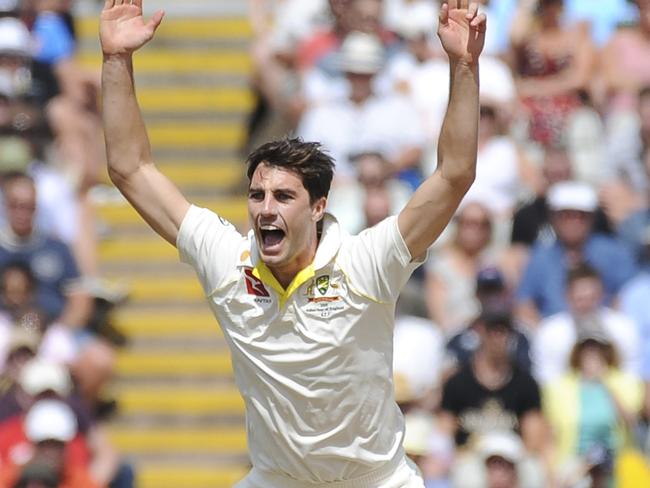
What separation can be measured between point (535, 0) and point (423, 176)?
6.65 ft

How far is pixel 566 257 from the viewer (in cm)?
1138

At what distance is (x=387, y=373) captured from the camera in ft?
22.2

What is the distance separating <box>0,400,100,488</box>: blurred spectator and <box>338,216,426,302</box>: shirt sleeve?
3831 millimetres

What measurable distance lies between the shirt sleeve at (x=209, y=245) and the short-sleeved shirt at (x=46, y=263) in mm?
5023

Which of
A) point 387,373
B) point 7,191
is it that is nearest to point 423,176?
point 7,191

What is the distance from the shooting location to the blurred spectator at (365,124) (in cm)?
1239

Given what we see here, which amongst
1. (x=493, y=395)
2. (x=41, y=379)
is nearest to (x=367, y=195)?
(x=493, y=395)

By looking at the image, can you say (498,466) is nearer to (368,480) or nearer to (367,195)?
(367,195)

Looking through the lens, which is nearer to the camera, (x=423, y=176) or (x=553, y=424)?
(x=553, y=424)

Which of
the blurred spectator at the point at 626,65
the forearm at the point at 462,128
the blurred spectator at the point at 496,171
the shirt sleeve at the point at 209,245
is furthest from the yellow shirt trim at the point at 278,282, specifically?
the blurred spectator at the point at 626,65

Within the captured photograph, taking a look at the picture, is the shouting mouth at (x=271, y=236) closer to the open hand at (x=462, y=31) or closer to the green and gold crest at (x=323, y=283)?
the green and gold crest at (x=323, y=283)

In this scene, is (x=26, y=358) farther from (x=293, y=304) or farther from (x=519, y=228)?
(x=293, y=304)

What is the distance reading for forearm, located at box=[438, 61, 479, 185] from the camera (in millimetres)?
6516

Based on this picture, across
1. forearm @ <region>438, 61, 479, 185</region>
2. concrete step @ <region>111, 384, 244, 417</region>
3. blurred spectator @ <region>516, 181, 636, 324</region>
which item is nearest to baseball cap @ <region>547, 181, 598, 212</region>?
blurred spectator @ <region>516, 181, 636, 324</region>
